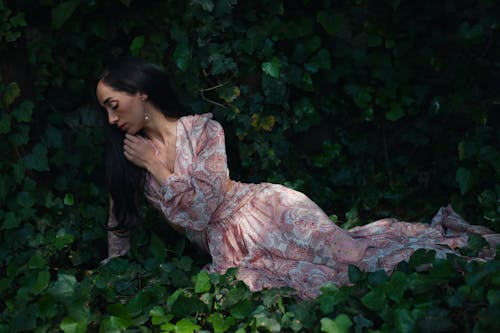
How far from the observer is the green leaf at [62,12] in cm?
399

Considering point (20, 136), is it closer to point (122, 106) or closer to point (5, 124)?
point (5, 124)

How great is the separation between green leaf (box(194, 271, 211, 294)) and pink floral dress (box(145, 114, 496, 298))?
0.85 ft

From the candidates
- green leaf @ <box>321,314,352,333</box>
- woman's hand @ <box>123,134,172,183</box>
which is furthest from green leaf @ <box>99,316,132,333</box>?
green leaf @ <box>321,314,352,333</box>

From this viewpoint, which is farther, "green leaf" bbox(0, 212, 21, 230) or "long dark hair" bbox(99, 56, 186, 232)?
"green leaf" bbox(0, 212, 21, 230)

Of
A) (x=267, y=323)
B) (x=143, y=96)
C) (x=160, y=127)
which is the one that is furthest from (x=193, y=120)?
(x=267, y=323)

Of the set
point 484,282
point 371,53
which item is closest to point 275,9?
point 371,53

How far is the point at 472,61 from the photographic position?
14.0 feet

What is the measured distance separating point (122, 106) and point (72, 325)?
1.09m

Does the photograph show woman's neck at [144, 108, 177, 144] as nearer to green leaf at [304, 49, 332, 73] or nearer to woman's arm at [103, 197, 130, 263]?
woman's arm at [103, 197, 130, 263]

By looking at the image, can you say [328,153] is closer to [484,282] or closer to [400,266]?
[400,266]

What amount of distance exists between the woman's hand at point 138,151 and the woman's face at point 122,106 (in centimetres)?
6

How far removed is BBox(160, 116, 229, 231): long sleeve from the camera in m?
3.40

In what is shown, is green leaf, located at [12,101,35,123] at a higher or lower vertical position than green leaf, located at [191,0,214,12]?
lower

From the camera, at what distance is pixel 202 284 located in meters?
3.20
